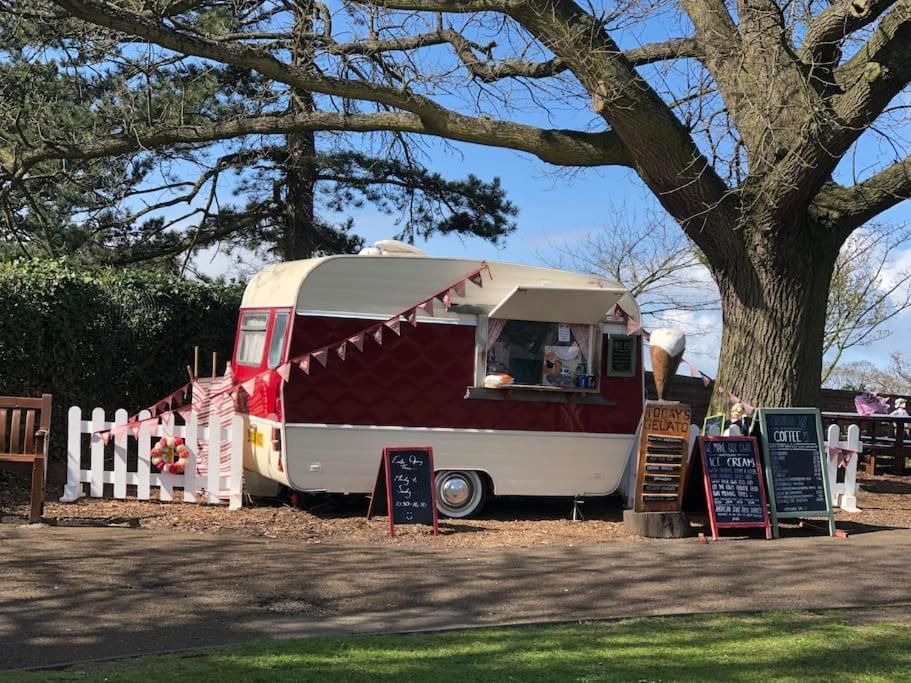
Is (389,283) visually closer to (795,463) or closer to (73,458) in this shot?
(73,458)

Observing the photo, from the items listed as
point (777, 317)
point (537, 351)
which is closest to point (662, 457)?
point (537, 351)

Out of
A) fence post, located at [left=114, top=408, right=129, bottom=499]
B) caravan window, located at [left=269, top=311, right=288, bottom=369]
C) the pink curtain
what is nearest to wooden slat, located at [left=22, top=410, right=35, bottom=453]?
fence post, located at [left=114, top=408, right=129, bottom=499]

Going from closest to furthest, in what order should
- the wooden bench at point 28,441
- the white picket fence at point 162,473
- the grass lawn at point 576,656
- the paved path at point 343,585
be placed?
the grass lawn at point 576,656 → the paved path at point 343,585 → the wooden bench at point 28,441 → the white picket fence at point 162,473

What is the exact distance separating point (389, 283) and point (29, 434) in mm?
3706

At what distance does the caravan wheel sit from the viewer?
10.8 meters

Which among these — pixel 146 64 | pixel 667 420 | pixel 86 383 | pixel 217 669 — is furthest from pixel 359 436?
pixel 146 64

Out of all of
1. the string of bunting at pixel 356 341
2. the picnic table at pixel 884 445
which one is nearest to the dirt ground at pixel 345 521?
the string of bunting at pixel 356 341

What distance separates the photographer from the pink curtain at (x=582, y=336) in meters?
11.1

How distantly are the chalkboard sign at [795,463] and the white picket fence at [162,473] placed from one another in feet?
17.6

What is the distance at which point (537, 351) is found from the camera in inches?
433

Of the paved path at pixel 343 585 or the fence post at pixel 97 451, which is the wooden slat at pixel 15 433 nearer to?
the fence post at pixel 97 451

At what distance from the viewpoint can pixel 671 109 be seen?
39.5 feet

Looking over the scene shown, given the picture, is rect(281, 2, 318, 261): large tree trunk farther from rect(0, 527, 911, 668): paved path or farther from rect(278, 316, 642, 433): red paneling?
rect(0, 527, 911, 668): paved path

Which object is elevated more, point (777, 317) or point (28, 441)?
point (777, 317)
